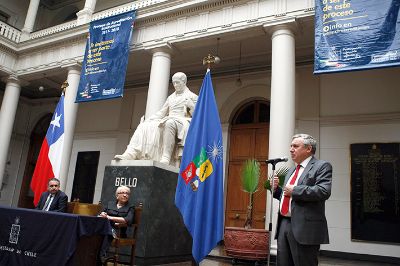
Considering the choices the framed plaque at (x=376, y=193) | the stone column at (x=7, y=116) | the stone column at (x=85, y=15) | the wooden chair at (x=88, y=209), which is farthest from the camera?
the stone column at (x=7, y=116)

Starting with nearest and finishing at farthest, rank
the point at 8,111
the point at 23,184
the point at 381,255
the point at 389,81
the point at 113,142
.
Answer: the point at 381,255
the point at 389,81
the point at 8,111
the point at 113,142
the point at 23,184

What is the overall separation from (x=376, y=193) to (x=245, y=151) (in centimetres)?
373

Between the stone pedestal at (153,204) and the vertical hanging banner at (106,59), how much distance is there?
13.9 ft

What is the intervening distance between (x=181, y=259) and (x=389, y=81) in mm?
6774

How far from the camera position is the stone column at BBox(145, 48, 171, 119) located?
8.88 meters

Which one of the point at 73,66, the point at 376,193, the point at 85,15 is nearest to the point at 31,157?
the point at 73,66

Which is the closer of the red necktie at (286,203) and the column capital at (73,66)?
the red necktie at (286,203)

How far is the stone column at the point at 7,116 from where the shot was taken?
11672 millimetres

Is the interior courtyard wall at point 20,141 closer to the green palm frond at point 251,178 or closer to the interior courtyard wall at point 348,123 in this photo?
the interior courtyard wall at point 348,123

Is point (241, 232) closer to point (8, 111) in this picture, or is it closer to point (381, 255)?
point (381, 255)

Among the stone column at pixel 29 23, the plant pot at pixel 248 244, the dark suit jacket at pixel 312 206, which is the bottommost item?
the plant pot at pixel 248 244

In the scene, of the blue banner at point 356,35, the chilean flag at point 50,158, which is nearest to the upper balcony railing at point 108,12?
the chilean flag at point 50,158

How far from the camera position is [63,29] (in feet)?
37.6

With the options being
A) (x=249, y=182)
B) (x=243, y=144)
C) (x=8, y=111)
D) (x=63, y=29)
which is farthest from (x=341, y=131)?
(x=8, y=111)
